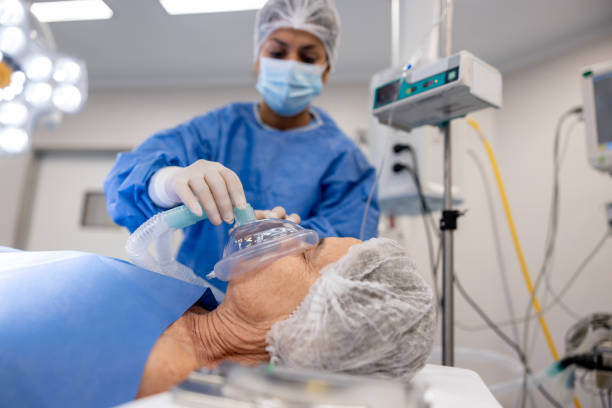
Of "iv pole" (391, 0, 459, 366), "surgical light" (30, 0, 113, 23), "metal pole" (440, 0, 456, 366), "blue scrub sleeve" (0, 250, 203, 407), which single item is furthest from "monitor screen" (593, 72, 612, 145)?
"surgical light" (30, 0, 113, 23)

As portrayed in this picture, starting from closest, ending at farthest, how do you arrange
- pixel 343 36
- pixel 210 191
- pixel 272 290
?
pixel 272 290 < pixel 210 191 < pixel 343 36

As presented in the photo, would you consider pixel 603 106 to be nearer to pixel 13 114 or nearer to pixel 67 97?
pixel 67 97

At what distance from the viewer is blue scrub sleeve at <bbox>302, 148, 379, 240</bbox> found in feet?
4.59

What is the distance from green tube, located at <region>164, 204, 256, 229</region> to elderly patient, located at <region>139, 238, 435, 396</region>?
14cm

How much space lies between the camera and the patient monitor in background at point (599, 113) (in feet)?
5.43

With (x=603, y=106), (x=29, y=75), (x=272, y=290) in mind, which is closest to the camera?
(x=272, y=290)

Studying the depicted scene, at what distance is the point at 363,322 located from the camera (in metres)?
0.71

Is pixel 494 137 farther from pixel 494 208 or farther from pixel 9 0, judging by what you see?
pixel 9 0

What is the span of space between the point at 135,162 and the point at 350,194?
715 millimetres

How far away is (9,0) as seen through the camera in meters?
1.70

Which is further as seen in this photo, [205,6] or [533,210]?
[533,210]

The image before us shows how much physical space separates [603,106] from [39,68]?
250 centimetres

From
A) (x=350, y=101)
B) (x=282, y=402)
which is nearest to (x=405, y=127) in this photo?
(x=282, y=402)

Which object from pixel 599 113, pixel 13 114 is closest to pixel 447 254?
pixel 599 113
